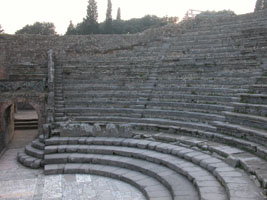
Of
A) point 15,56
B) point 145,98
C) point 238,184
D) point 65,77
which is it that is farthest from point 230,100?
point 15,56

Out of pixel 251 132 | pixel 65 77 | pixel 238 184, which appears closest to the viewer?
pixel 238 184

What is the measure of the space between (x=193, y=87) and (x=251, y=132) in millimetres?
4333

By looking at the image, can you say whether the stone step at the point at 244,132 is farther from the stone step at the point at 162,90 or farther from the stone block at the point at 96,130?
the stone block at the point at 96,130

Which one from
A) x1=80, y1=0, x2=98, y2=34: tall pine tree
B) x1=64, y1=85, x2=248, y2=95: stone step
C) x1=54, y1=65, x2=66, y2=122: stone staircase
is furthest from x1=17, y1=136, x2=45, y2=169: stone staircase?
x1=80, y1=0, x2=98, y2=34: tall pine tree

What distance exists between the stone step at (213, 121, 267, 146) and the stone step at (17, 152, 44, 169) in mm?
5837

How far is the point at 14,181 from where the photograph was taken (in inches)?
328

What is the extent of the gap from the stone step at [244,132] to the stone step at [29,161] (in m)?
5.84

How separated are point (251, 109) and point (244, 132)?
1.19 metres

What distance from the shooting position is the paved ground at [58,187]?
719cm

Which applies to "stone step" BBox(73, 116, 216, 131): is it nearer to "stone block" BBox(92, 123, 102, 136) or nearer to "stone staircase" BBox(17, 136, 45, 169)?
"stone block" BBox(92, 123, 102, 136)

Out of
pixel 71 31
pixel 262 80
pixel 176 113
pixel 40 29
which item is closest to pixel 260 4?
pixel 262 80

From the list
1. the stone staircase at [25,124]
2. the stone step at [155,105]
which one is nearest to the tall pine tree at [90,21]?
the stone staircase at [25,124]

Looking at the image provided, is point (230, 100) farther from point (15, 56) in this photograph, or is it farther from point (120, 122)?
point (15, 56)

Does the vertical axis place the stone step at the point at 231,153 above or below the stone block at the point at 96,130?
above
